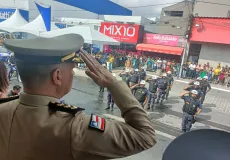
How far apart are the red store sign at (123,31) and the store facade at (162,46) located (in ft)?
3.69

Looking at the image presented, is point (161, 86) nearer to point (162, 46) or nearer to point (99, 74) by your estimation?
point (99, 74)

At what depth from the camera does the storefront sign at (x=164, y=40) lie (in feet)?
65.5

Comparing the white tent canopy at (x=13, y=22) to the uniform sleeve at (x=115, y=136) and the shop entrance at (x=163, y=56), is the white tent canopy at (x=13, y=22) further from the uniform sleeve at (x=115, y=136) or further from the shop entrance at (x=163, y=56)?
the uniform sleeve at (x=115, y=136)

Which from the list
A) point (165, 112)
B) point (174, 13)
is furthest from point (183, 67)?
point (174, 13)

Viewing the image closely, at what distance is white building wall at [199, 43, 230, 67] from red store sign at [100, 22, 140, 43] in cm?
677

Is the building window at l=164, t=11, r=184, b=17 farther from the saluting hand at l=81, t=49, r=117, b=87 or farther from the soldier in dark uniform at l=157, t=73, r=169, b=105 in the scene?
the saluting hand at l=81, t=49, r=117, b=87

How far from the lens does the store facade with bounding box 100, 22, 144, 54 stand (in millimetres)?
21656

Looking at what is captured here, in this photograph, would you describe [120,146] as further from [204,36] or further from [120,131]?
[204,36]

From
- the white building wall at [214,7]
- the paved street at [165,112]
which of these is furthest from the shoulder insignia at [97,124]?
the white building wall at [214,7]

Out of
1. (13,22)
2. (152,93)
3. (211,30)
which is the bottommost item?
(152,93)

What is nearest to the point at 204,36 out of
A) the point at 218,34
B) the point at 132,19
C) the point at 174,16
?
the point at 218,34

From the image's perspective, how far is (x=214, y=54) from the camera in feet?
56.6

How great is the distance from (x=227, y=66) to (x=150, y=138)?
17.6 m

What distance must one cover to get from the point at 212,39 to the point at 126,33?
848 cm
